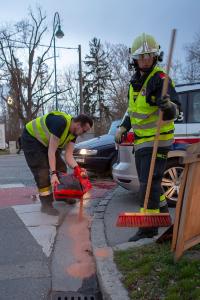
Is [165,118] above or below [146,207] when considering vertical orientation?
above

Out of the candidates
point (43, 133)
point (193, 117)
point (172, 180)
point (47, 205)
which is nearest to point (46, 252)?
point (47, 205)

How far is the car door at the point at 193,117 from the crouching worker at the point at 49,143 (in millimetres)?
1502

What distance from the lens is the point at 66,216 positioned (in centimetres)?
706

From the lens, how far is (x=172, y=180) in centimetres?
725

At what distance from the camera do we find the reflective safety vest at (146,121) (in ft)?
15.8

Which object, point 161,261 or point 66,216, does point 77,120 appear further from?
point 161,261

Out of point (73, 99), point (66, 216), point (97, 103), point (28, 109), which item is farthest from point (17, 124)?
point (66, 216)

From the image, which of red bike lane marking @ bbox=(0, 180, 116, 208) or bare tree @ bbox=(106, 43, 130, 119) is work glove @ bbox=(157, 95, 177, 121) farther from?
bare tree @ bbox=(106, 43, 130, 119)

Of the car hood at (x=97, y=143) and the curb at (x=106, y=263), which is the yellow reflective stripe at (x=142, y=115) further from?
the car hood at (x=97, y=143)

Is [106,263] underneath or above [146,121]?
underneath

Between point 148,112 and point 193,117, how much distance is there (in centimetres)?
255

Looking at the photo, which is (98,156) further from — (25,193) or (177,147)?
(177,147)

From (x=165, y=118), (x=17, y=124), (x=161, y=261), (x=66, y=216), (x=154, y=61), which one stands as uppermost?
(x=154, y=61)

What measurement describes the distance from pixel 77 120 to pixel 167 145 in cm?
205
